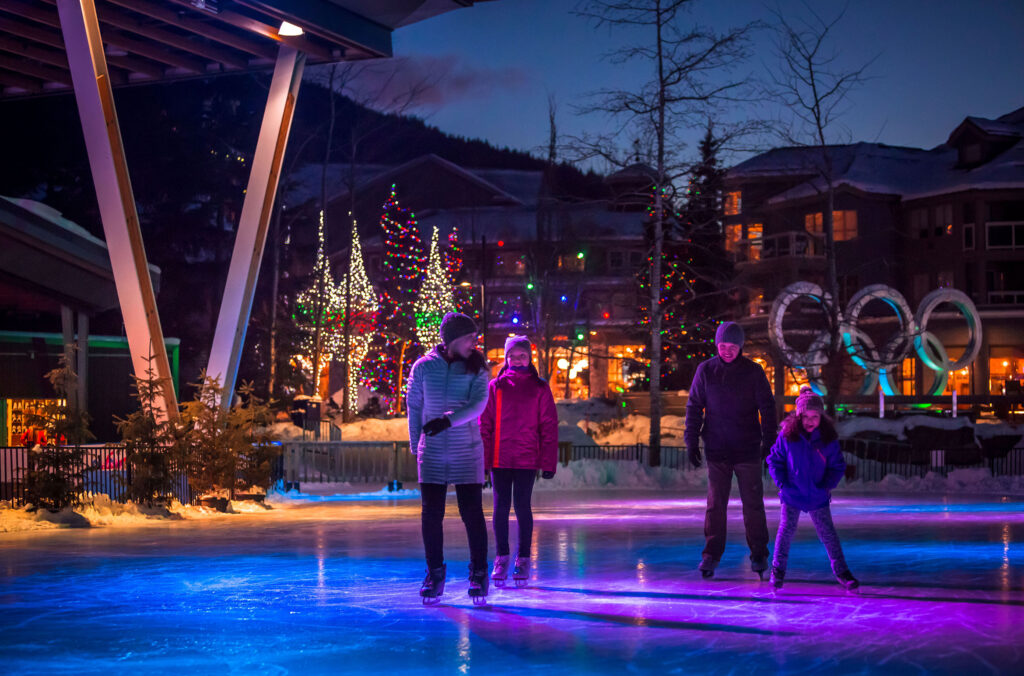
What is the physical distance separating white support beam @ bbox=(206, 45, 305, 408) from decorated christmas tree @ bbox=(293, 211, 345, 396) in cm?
2073

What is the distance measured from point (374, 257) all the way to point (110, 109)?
53.0 metres

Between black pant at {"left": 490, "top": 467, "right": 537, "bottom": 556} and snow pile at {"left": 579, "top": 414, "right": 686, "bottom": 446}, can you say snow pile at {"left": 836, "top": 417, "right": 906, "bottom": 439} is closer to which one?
snow pile at {"left": 579, "top": 414, "right": 686, "bottom": 446}

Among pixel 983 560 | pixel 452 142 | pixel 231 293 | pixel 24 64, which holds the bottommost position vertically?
pixel 983 560

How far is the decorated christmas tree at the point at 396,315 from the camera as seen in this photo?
47.3 m

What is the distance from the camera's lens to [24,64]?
19.1 metres

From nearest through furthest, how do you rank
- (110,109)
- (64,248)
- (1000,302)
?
(110,109), (64,248), (1000,302)

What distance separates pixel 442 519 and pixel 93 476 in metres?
10.3

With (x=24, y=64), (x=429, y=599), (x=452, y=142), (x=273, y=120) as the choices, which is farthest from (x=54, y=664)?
(x=452, y=142)

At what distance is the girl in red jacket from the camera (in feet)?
28.2

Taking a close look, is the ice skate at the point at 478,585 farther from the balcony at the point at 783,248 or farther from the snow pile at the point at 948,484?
the balcony at the point at 783,248

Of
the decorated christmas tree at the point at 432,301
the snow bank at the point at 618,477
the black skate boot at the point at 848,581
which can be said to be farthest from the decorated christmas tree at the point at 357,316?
the black skate boot at the point at 848,581

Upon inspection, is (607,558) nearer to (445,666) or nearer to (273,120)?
(445,666)

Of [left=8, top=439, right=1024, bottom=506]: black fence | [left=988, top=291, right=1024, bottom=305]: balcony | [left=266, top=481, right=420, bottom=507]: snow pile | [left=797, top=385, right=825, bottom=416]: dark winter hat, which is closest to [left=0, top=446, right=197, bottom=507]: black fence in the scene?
[left=8, top=439, right=1024, bottom=506]: black fence

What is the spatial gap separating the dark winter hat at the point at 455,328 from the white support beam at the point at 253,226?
440 inches
